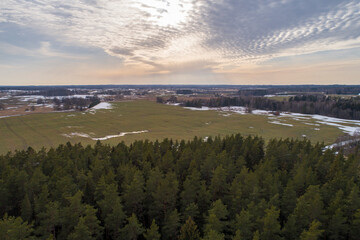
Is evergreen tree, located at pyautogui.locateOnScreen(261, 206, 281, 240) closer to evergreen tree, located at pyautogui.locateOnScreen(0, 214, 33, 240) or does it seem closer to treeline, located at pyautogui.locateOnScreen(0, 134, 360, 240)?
treeline, located at pyautogui.locateOnScreen(0, 134, 360, 240)

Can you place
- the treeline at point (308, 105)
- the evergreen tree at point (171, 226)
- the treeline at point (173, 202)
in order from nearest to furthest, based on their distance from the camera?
the treeline at point (173, 202), the evergreen tree at point (171, 226), the treeline at point (308, 105)

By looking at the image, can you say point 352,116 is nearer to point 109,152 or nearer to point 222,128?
point 222,128

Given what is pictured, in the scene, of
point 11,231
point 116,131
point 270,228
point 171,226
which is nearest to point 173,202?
point 171,226

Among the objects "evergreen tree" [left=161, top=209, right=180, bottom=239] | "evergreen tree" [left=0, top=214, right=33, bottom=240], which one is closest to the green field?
"evergreen tree" [left=161, top=209, right=180, bottom=239]

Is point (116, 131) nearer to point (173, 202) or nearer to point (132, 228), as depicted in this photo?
point (173, 202)

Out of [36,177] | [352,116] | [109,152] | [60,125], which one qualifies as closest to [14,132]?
[60,125]

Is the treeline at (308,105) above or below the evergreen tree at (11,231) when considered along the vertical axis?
above

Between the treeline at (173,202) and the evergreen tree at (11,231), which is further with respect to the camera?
the treeline at (173,202)

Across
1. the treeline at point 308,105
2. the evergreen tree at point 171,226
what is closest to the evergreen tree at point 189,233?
the evergreen tree at point 171,226

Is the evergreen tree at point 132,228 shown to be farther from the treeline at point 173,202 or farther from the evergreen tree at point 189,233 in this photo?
the evergreen tree at point 189,233
